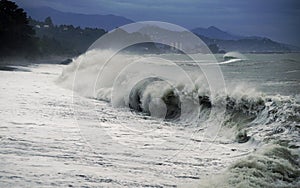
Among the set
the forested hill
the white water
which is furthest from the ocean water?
the forested hill

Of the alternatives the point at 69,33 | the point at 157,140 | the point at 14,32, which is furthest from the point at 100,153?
the point at 69,33

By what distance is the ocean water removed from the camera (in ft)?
19.6

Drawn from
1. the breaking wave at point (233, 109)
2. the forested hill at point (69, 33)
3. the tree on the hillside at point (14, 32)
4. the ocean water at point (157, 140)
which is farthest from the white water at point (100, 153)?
the forested hill at point (69, 33)

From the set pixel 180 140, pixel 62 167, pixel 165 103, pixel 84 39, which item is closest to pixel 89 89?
pixel 165 103

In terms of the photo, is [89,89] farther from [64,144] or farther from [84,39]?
[84,39]

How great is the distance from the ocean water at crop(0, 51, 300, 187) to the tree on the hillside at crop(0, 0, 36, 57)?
49.2m

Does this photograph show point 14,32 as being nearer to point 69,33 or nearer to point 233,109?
point 233,109

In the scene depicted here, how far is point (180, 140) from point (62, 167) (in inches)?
144

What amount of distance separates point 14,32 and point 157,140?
6202 cm

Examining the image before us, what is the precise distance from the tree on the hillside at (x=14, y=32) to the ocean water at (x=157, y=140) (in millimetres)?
49153

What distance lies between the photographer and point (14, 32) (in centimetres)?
6594

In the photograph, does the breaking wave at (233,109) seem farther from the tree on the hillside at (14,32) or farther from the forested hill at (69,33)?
the forested hill at (69,33)

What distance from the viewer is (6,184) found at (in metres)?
5.41

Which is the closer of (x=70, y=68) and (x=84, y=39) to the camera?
(x=70, y=68)
